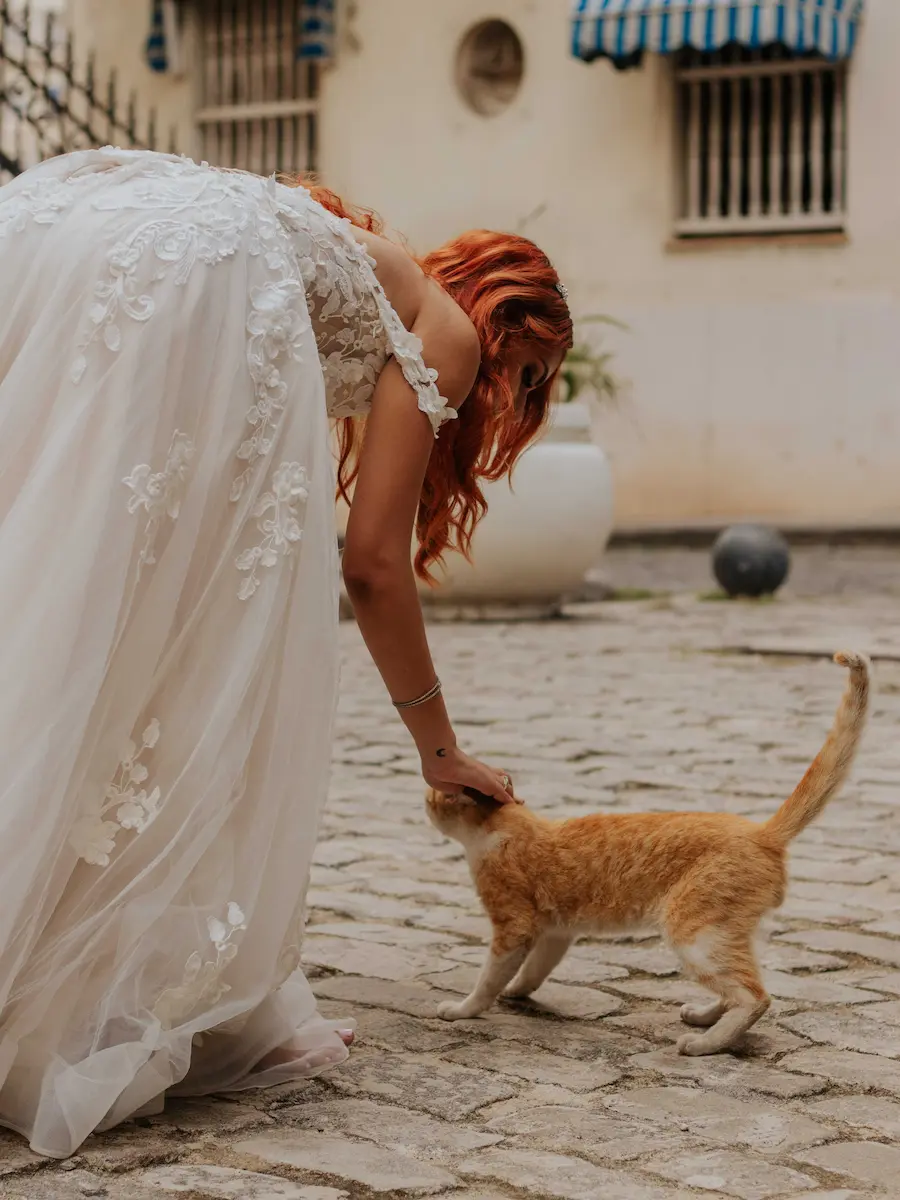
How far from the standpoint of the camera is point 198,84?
58.0 feet

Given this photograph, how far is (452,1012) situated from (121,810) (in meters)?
0.88

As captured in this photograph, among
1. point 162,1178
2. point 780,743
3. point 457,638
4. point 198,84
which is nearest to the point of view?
point 162,1178

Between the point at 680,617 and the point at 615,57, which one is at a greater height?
the point at 615,57

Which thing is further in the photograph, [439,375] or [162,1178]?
[439,375]

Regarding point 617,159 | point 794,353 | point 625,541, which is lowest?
point 625,541

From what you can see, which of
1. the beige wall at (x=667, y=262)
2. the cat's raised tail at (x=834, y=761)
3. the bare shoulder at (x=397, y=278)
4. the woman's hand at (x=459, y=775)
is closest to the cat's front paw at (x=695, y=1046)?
the cat's raised tail at (x=834, y=761)

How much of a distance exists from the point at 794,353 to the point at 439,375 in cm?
1265

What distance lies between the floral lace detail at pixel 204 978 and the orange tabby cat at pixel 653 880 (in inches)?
26.3

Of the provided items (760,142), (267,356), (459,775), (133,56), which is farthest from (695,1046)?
(133,56)

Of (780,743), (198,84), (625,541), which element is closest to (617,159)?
(625,541)

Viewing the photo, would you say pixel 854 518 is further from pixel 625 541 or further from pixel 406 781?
pixel 406 781

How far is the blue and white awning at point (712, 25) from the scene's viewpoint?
14047mm

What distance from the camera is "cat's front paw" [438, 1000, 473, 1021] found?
3293 mm

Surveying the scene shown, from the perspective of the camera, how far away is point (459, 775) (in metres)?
3.22
